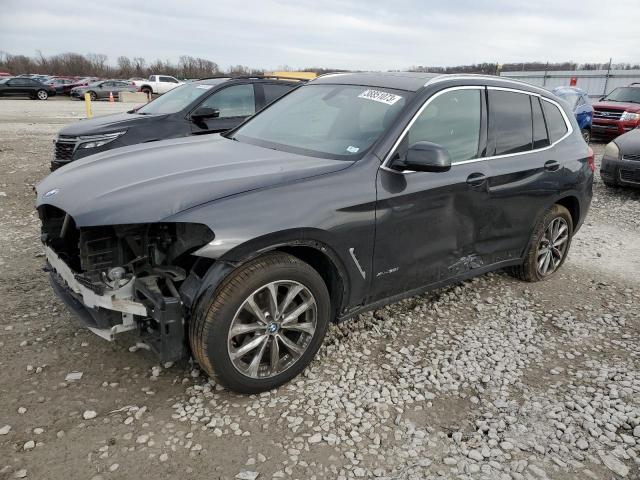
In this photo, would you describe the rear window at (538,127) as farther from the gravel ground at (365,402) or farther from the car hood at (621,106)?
the car hood at (621,106)

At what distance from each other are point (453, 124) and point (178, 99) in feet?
16.6

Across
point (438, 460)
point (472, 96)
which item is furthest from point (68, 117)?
point (438, 460)

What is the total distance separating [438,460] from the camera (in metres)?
2.54

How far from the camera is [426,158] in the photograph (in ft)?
9.84

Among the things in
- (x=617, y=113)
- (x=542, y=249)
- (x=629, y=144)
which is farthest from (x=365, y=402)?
(x=617, y=113)

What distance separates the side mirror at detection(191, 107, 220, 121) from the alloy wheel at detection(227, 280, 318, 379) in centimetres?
458

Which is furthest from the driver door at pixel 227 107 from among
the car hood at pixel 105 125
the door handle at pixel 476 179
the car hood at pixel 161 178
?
the door handle at pixel 476 179

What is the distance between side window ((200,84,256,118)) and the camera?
7.25 meters

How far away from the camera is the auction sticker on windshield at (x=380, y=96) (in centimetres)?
347

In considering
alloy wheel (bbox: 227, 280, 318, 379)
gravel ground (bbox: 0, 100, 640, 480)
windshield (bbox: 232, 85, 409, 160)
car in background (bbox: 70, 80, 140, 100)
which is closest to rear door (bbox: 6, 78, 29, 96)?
car in background (bbox: 70, 80, 140, 100)

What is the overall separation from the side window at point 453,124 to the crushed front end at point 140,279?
1648mm

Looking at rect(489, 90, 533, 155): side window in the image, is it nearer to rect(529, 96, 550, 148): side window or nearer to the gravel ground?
rect(529, 96, 550, 148): side window

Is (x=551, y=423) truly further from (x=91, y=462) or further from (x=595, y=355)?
(x=91, y=462)

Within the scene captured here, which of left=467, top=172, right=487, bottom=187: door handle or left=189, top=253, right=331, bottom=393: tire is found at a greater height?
left=467, top=172, right=487, bottom=187: door handle
